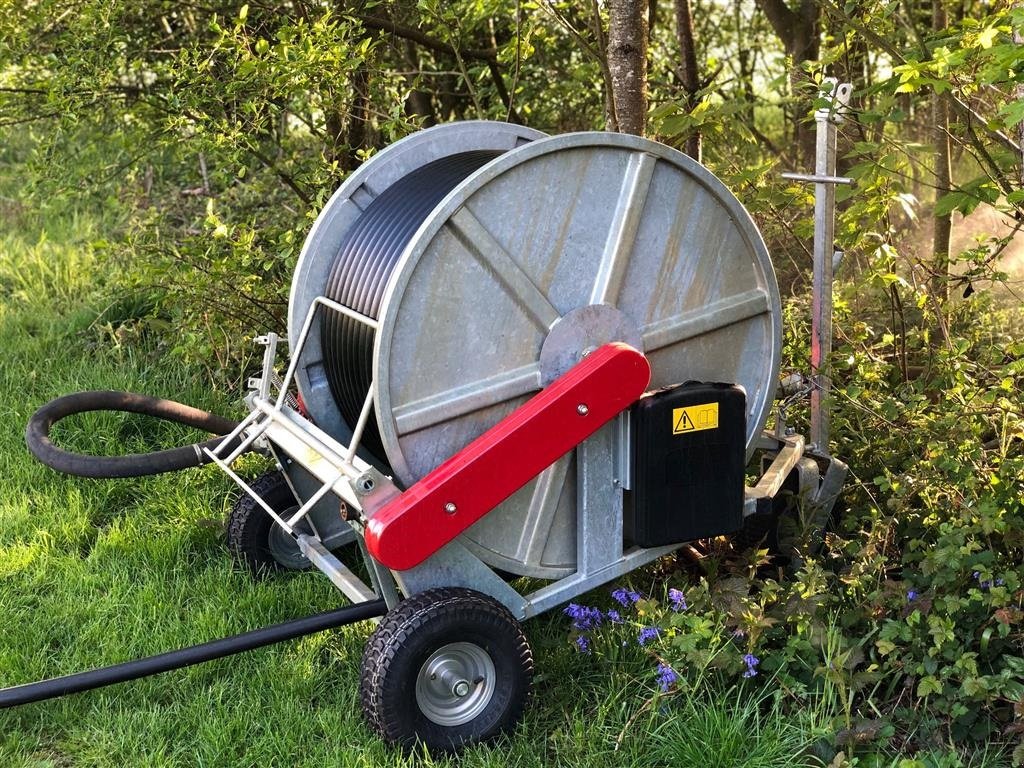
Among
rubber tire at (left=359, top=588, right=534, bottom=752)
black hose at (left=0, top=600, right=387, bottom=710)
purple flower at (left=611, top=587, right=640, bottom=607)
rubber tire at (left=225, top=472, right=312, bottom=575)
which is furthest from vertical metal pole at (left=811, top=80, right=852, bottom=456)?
rubber tire at (left=225, top=472, right=312, bottom=575)

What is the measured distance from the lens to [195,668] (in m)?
3.53

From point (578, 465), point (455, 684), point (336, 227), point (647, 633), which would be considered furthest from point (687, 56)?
point (455, 684)

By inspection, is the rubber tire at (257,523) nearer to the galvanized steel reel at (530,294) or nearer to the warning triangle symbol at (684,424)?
the galvanized steel reel at (530,294)

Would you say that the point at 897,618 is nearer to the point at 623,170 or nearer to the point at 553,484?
the point at 553,484

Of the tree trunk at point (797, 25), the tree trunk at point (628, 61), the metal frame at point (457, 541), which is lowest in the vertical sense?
the metal frame at point (457, 541)

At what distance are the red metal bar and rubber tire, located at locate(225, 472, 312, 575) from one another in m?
1.25

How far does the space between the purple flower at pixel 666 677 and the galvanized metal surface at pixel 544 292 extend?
1.46 ft

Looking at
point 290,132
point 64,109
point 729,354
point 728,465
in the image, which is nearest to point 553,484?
point 728,465

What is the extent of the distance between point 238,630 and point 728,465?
1.76 meters

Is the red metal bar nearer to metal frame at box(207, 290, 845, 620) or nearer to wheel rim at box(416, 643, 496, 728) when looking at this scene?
metal frame at box(207, 290, 845, 620)

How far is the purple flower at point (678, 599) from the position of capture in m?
3.41

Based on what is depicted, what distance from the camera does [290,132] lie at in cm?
658

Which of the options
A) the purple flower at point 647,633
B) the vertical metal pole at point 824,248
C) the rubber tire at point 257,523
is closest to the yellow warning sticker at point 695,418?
the purple flower at point 647,633

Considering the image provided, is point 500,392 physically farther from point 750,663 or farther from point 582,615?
point 750,663
